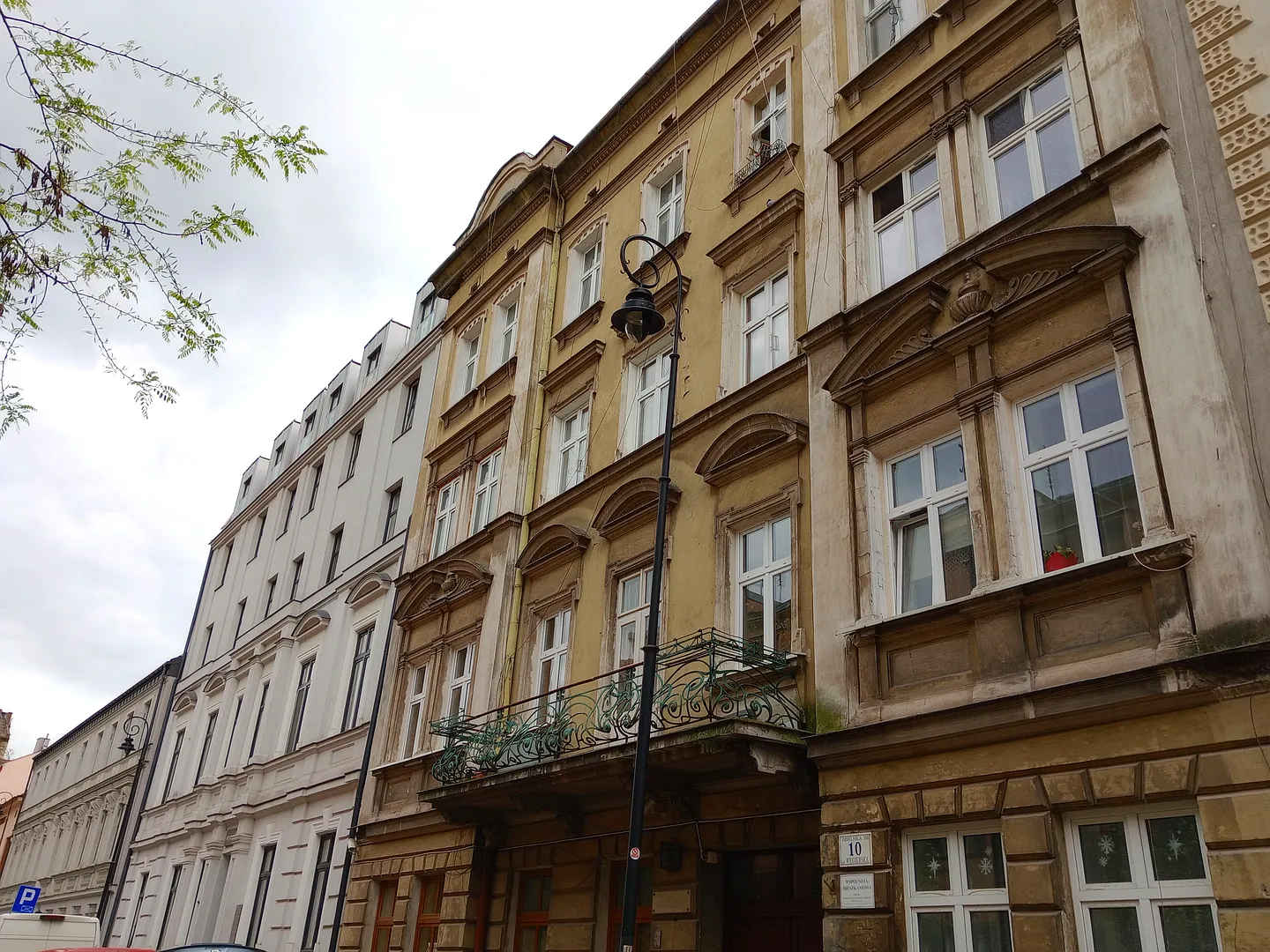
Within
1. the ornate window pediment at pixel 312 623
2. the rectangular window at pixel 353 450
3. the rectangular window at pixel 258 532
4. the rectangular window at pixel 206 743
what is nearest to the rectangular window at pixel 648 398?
the ornate window pediment at pixel 312 623

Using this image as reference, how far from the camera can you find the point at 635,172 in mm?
18672

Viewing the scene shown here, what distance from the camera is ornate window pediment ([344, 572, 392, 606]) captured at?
69.9 feet

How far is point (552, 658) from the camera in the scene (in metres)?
15.7

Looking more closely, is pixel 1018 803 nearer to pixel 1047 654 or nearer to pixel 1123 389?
pixel 1047 654

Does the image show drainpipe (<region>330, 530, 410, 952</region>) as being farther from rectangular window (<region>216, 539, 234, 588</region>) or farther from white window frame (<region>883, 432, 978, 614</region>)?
rectangular window (<region>216, 539, 234, 588</region>)

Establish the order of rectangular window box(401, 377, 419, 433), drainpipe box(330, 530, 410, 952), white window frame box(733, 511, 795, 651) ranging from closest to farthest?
1. white window frame box(733, 511, 795, 651)
2. drainpipe box(330, 530, 410, 952)
3. rectangular window box(401, 377, 419, 433)

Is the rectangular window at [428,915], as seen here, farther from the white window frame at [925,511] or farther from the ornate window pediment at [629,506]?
the white window frame at [925,511]

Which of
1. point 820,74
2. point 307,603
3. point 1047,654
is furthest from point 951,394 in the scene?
point 307,603

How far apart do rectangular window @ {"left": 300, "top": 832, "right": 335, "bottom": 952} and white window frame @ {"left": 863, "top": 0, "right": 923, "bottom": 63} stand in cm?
1613

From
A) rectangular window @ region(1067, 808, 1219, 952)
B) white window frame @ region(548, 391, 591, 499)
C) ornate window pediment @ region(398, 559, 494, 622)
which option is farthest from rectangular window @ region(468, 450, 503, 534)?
rectangular window @ region(1067, 808, 1219, 952)

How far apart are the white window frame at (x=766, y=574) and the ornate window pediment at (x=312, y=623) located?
44.0ft

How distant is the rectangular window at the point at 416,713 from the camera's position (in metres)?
18.0

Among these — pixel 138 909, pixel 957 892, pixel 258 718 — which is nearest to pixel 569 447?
pixel 957 892

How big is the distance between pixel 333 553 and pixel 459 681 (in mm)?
9054
